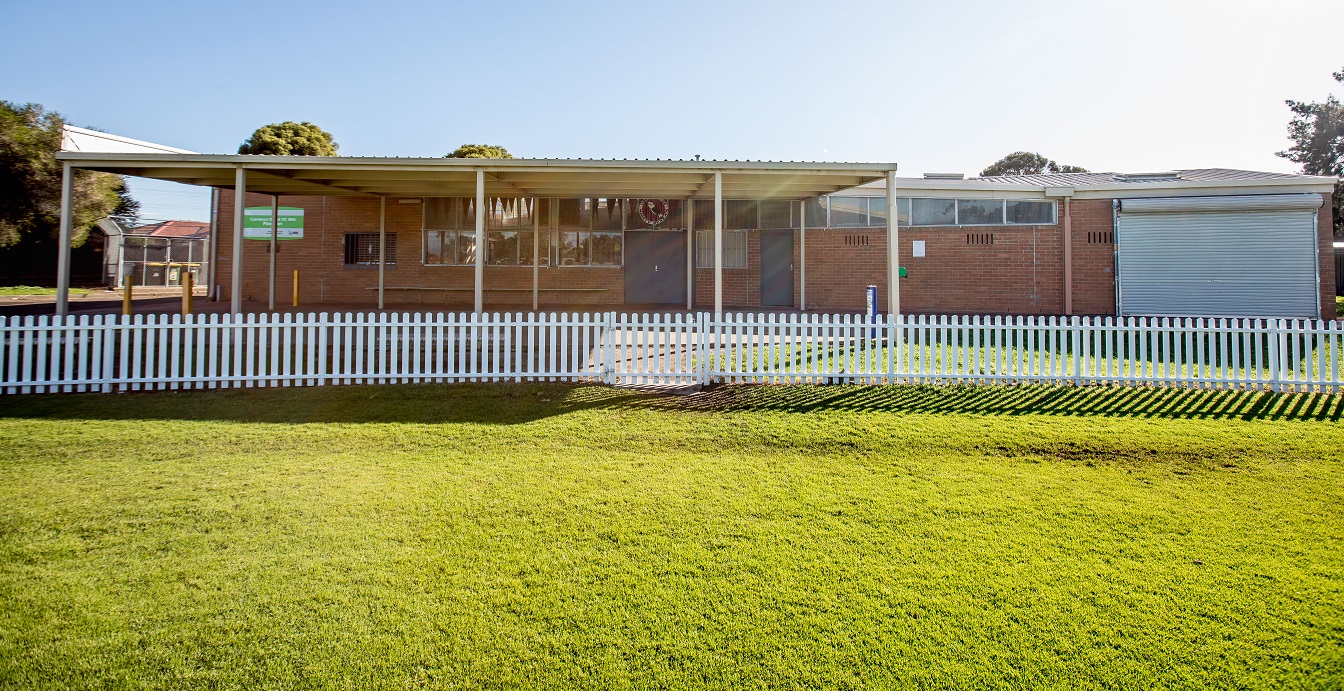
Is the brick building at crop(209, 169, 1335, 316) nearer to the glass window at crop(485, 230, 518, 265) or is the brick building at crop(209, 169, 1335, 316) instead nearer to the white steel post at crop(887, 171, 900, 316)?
the glass window at crop(485, 230, 518, 265)

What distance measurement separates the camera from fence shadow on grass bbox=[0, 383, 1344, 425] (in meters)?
7.34

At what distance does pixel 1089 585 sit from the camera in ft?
11.8

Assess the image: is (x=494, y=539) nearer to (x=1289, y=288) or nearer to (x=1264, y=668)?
(x=1264, y=668)

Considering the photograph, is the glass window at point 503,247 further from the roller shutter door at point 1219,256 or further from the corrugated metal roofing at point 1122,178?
the roller shutter door at point 1219,256

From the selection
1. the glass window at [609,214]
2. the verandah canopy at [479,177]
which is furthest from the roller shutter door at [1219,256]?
the glass window at [609,214]

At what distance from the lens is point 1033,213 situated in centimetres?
1712

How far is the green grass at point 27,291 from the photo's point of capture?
69.6ft

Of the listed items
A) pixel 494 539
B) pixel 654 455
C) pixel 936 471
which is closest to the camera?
pixel 494 539

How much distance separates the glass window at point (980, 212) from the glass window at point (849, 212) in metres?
2.28

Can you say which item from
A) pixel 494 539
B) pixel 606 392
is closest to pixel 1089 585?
pixel 494 539

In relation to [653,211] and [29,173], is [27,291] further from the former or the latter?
[653,211]

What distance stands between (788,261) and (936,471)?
1317 cm

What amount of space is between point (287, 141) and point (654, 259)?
50.5 feet

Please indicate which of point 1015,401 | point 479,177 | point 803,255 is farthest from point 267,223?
point 1015,401
